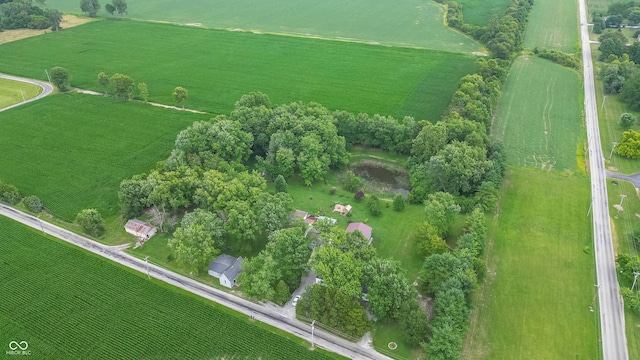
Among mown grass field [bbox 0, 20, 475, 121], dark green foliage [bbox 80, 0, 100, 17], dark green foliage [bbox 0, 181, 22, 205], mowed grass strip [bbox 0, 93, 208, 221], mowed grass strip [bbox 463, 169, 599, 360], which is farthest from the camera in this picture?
dark green foliage [bbox 80, 0, 100, 17]

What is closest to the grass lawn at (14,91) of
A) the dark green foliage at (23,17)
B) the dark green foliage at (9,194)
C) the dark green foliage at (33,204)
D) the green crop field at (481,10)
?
the dark green foliage at (9,194)

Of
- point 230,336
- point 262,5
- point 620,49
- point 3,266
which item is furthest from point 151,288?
point 262,5

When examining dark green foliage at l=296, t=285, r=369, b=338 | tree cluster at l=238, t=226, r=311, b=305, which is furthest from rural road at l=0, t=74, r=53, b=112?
dark green foliage at l=296, t=285, r=369, b=338

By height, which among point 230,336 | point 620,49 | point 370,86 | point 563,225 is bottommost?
point 230,336

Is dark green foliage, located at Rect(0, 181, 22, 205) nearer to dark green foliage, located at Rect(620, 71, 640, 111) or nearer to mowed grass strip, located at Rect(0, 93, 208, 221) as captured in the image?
mowed grass strip, located at Rect(0, 93, 208, 221)

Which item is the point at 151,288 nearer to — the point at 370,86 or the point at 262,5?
the point at 370,86

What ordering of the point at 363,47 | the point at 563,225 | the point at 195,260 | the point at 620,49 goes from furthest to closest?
the point at 363,47 < the point at 620,49 < the point at 563,225 < the point at 195,260

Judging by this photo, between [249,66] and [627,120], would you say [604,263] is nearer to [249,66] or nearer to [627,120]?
[627,120]
